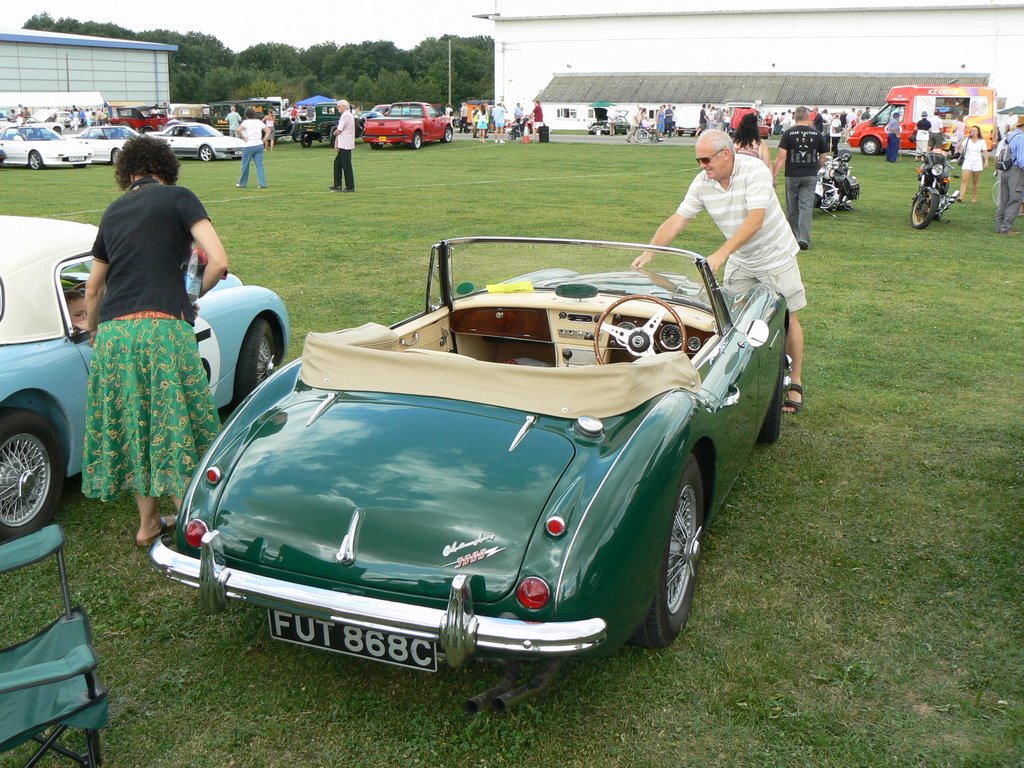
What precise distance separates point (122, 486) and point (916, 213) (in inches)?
575

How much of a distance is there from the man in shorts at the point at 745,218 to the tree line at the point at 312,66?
84.3m

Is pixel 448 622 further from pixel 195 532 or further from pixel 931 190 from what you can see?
pixel 931 190

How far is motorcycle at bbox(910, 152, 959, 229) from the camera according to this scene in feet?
50.8

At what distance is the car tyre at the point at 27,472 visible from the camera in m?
4.39

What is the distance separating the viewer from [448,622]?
291cm

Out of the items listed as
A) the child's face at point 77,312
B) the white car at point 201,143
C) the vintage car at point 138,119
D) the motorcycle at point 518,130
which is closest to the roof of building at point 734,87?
the motorcycle at point 518,130

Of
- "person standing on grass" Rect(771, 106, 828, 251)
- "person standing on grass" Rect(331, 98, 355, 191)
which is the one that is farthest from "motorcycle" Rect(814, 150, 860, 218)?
"person standing on grass" Rect(331, 98, 355, 191)

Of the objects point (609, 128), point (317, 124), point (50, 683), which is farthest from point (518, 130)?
point (50, 683)

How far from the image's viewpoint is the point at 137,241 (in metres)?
4.10

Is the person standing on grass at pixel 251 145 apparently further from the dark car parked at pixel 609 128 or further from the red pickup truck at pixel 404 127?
the dark car parked at pixel 609 128

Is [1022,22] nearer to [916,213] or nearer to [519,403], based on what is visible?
[916,213]

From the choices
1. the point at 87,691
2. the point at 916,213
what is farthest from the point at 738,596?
the point at 916,213

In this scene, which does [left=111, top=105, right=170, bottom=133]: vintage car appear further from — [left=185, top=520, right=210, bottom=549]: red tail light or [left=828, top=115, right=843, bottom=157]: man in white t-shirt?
[left=185, top=520, right=210, bottom=549]: red tail light

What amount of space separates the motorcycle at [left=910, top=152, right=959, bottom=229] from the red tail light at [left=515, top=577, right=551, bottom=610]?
14647mm
